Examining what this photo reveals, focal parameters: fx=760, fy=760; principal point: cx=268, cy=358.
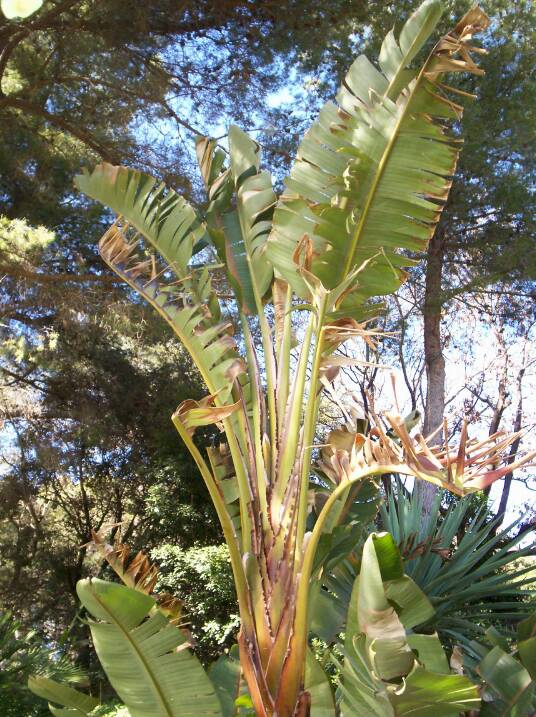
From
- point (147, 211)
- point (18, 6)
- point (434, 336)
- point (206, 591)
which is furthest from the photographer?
point (434, 336)

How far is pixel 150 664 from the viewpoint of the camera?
250cm

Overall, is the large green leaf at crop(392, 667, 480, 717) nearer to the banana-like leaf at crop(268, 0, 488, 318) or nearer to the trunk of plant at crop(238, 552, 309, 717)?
the trunk of plant at crop(238, 552, 309, 717)

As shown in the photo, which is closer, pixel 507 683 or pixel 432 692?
pixel 432 692

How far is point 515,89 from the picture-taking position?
10.2 meters

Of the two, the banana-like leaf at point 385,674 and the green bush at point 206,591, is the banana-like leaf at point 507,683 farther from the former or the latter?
the green bush at point 206,591

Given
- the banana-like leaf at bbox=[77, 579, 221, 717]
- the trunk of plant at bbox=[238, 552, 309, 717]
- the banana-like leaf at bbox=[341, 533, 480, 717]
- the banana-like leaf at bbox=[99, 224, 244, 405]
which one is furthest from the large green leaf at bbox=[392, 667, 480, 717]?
the banana-like leaf at bbox=[99, 224, 244, 405]

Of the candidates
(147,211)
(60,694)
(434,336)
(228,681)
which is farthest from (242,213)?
(434,336)

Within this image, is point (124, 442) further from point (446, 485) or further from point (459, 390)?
point (446, 485)

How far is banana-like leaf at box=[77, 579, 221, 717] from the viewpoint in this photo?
2.44 metres

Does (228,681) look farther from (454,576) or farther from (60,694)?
(454,576)

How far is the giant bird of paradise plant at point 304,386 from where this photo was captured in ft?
7.52

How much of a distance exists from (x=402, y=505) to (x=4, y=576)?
10.8m

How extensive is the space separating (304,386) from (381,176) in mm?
910

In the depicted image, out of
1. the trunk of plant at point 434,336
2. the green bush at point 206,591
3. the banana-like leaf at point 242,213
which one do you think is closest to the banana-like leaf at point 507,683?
the banana-like leaf at point 242,213
